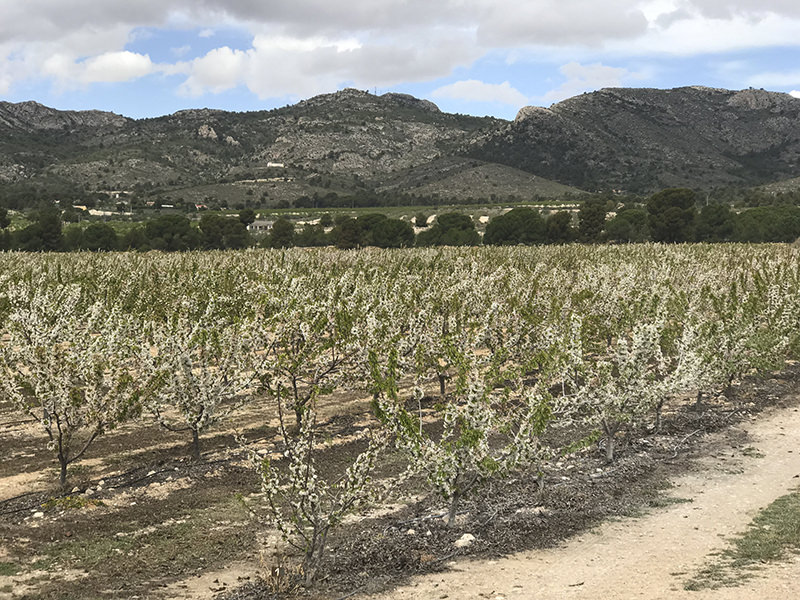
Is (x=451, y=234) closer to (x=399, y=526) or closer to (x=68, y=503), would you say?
(x=399, y=526)

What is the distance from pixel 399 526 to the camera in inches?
441

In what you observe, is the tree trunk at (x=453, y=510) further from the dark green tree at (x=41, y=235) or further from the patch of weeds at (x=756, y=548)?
the dark green tree at (x=41, y=235)

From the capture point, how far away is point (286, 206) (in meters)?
146

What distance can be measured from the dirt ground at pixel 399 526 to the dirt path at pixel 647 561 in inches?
1.4

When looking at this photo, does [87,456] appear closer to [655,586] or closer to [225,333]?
[225,333]

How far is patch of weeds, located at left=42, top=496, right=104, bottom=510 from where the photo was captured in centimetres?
1171

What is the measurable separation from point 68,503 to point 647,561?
935 cm

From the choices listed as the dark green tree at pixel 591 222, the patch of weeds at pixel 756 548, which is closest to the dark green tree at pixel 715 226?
the dark green tree at pixel 591 222

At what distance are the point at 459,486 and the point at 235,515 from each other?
12.6ft

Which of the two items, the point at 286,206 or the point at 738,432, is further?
the point at 286,206

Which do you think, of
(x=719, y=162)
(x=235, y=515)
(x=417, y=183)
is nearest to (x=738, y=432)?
(x=235, y=515)


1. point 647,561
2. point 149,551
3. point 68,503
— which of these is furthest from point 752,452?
point 68,503

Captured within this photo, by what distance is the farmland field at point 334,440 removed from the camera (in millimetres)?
9828

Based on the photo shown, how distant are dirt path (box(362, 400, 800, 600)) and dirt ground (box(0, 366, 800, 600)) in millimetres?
35
